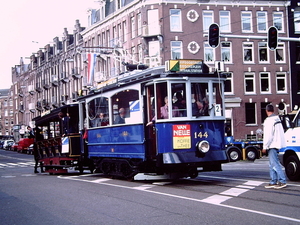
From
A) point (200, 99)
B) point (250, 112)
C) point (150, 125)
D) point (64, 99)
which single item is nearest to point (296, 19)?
point (250, 112)

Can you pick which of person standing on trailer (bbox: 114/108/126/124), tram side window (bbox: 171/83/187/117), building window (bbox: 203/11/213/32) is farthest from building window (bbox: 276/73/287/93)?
tram side window (bbox: 171/83/187/117)

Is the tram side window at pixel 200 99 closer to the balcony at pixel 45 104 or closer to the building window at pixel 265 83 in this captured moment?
the building window at pixel 265 83

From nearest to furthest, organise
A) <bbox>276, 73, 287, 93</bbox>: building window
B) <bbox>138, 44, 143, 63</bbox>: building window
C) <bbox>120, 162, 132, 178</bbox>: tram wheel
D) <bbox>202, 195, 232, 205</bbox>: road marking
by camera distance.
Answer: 1. <bbox>202, 195, 232, 205</bbox>: road marking
2. <bbox>120, 162, 132, 178</bbox>: tram wheel
3. <bbox>138, 44, 143, 63</bbox>: building window
4. <bbox>276, 73, 287, 93</bbox>: building window

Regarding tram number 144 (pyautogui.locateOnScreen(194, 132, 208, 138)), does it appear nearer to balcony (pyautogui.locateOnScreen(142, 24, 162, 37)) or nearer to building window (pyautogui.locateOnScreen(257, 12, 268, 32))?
balcony (pyautogui.locateOnScreen(142, 24, 162, 37))

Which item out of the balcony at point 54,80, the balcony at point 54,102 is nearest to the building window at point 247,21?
the balcony at point 54,80

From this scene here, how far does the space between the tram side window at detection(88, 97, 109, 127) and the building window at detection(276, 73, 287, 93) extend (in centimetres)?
3429

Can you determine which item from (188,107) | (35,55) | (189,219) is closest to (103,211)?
(189,219)

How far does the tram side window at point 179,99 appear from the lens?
13336 millimetres

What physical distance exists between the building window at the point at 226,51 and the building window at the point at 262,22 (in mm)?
3311

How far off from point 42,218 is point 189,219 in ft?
8.38

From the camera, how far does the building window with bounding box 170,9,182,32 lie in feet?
153

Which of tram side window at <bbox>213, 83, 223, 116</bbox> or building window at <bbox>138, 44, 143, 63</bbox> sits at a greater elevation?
building window at <bbox>138, 44, 143, 63</bbox>

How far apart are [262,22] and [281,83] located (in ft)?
19.7

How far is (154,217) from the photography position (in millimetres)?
8523
